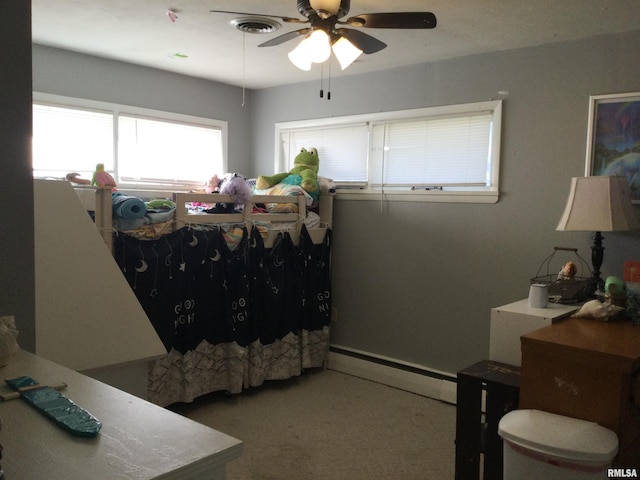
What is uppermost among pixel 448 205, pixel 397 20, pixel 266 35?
pixel 266 35

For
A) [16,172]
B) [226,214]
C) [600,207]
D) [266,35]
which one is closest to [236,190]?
[226,214]

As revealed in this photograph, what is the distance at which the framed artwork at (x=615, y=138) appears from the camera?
282cm

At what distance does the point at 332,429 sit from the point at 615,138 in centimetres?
235

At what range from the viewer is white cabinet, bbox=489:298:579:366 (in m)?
2.37

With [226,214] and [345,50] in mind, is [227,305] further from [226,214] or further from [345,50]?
[345,50]

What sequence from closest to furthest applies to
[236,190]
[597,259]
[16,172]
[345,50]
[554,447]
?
[16,172], [554,447], [345,50], [597,259], [236,190]

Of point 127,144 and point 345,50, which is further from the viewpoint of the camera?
point 127,144

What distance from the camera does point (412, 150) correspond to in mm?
3811

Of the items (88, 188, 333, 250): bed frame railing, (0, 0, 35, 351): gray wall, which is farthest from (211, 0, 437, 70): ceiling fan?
(88, 188, 333, 250): bed frame railing

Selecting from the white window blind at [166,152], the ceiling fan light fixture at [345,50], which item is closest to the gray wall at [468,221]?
the white window blind at [166,152]

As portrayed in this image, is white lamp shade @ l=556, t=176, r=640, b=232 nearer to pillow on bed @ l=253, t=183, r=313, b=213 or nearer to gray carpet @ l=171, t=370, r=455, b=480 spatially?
gray carpet @ l=171, t=370, r=455, b=480

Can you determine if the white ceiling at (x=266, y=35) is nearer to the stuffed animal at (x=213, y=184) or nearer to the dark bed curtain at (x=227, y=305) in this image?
the stuffed animal at (x=213, y=184)

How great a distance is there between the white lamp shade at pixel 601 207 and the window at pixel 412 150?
2.49ft

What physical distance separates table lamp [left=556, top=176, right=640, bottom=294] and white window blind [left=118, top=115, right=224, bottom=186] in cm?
293
